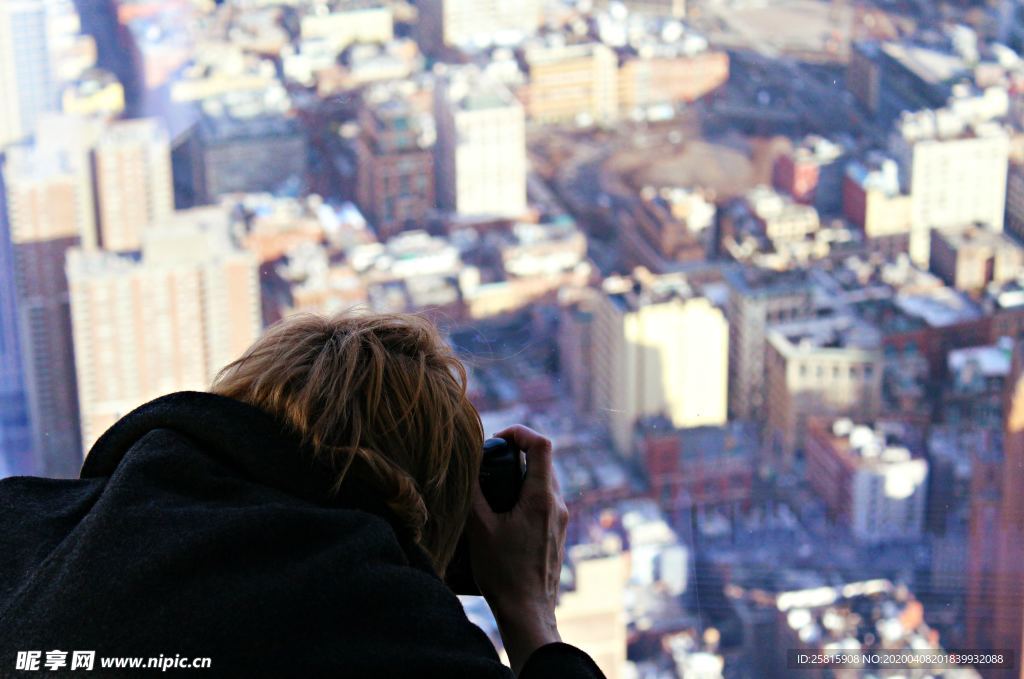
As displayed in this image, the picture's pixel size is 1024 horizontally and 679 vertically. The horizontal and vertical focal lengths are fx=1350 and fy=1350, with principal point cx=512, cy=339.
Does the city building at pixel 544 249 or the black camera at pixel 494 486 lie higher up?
the black camera at pixel 494 486

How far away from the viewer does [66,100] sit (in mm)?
4883

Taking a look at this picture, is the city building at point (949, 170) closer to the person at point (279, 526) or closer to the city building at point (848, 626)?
the city building at point (848, 626)

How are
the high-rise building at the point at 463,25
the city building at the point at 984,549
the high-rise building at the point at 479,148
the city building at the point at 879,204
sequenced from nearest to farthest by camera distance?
1. the city building at the point at 984,549
2. the high-rise building at the point at 479,148
3. the city building at the point at 879,204
4. the high-rise building at the point at 463,25

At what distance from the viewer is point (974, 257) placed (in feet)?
17.2

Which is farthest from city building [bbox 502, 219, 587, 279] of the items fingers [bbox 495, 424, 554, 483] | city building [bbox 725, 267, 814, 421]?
fingers [bbox 495, 424, 554, 483]

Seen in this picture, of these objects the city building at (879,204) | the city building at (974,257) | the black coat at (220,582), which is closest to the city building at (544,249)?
the city building at (879,204)

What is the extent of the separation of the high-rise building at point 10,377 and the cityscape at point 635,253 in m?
0.02

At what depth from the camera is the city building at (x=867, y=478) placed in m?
3.30

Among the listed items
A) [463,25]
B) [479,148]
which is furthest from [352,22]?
[479,148]

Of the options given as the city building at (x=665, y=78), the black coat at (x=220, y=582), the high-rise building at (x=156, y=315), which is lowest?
the high-rise building at (x=156, y=315)

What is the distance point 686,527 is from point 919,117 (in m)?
3.21

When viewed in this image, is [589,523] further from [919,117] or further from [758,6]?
[758,6]

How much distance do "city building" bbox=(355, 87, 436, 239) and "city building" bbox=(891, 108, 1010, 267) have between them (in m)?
1.97

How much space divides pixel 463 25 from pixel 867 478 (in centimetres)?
353
